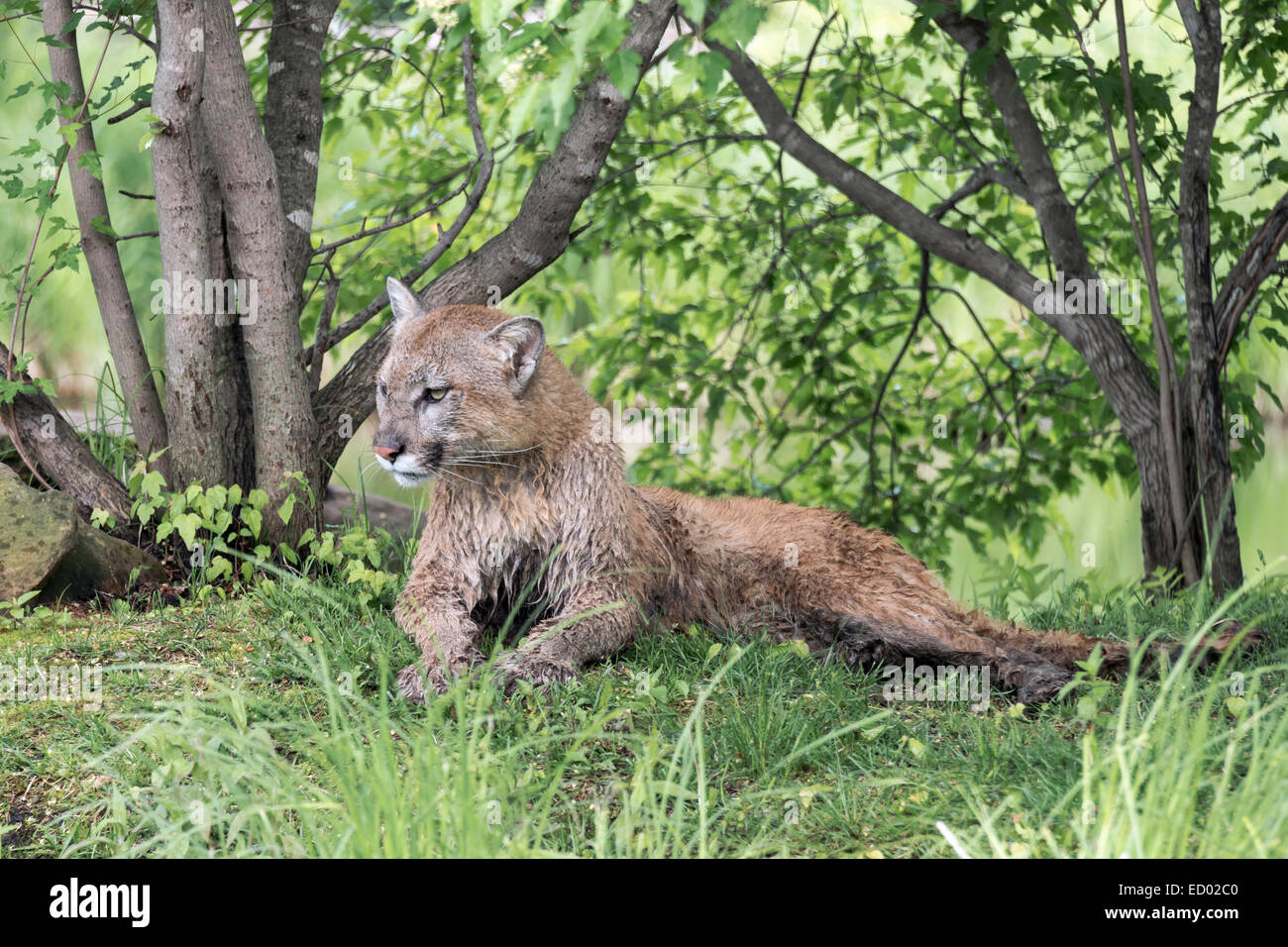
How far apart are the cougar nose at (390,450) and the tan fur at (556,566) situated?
0.01 metres

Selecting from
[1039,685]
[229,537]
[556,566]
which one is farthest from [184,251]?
[1039,685]

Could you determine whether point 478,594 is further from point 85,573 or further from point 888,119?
point 888,119

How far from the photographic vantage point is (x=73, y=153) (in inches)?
203

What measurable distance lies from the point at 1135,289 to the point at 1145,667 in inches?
140

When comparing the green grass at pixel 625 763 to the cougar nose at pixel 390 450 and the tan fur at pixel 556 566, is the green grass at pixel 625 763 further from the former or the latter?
the cougar nose at pixel 390 450

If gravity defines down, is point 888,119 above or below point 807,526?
above

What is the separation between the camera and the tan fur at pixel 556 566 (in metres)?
4.14

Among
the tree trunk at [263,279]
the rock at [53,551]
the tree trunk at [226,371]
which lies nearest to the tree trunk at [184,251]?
the tree trunk at [226,371]

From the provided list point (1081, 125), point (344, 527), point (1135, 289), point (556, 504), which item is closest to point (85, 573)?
point (344, 527)

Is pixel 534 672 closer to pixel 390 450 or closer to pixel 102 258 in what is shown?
pixel 390 450

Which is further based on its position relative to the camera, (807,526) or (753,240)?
(753,240)

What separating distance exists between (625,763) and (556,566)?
1.08m
